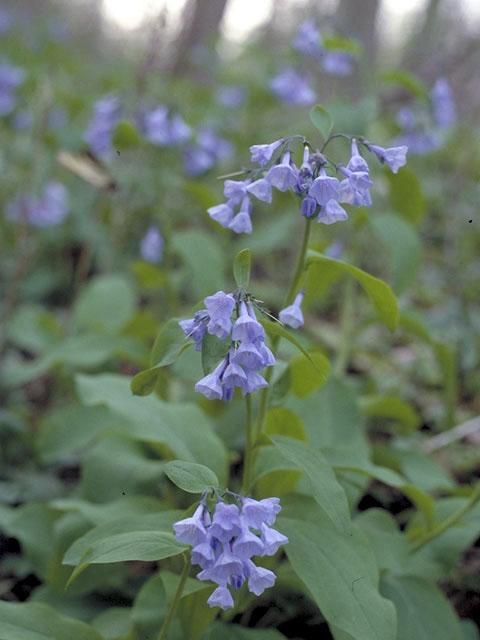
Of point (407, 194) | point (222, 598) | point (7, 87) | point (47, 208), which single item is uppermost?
point (7, 87)

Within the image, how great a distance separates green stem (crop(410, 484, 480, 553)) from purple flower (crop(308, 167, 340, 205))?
2.82 feet

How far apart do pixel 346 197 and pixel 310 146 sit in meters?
0.13

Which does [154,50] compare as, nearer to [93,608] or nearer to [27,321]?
[27,321]

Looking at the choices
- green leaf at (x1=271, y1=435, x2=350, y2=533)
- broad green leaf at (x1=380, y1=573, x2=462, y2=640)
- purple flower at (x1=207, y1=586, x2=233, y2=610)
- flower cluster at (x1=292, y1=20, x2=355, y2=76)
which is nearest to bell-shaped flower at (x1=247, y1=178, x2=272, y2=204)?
green leaf at (x1=271, y1=435, x2=350, y2=533)

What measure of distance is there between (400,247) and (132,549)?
1.56 metres

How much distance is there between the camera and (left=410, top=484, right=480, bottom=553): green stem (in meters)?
1.57

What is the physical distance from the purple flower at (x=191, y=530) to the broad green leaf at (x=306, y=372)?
51 centimetres

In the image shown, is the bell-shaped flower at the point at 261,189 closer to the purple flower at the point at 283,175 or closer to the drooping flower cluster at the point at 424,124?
the purple flower at the point at 283,175

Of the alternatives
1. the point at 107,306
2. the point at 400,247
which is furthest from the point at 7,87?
the point at 400,247

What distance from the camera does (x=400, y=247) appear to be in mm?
2301

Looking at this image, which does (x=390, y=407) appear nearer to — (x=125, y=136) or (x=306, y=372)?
(x=306, y=372)

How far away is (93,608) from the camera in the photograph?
1725 mm

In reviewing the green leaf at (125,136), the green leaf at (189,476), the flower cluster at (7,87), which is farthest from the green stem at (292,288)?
the flower cluster at (7,87)

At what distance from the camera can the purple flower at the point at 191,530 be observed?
100 centimetres
